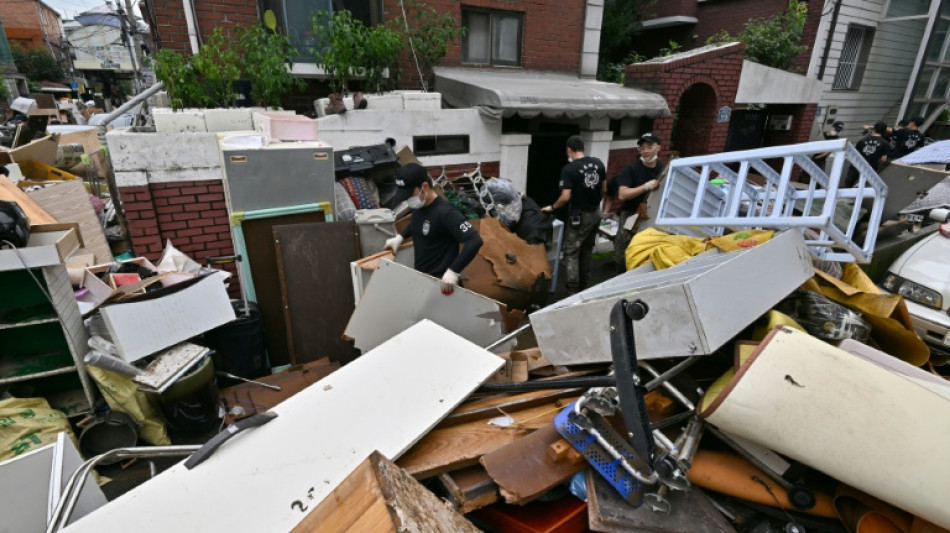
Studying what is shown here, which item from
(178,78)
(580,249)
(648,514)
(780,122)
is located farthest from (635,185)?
(780,122)

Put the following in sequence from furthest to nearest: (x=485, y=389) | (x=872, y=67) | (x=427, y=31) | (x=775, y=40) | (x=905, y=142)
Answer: (x=872, y=67) < (x=775, y=40) < (x=905, y=142) < (x=427, y=31) < (x=485, y=389)

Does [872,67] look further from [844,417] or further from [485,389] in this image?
[485,389]

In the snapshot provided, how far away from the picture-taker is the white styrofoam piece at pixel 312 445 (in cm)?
177

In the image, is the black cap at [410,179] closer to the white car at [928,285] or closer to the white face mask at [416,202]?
the white face mask at [416,202]

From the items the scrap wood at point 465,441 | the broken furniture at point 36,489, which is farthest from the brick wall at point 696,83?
the broken furniture at point 36,489

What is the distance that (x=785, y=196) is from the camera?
3338mm

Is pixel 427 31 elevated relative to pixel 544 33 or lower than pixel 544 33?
lower

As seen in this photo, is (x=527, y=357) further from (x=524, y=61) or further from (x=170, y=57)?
(x=524, y=61)

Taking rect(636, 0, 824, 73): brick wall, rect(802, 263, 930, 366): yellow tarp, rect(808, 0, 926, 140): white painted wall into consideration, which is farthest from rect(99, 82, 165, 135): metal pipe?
rect(808, 0, 926, 140): white painted wall

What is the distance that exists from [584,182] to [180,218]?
412 cm

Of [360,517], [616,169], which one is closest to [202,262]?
[360,517]

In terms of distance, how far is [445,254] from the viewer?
155 inches

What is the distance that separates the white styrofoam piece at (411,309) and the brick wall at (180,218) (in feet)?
6.78

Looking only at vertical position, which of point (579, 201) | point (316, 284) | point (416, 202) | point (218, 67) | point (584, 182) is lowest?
point (316, 284)
